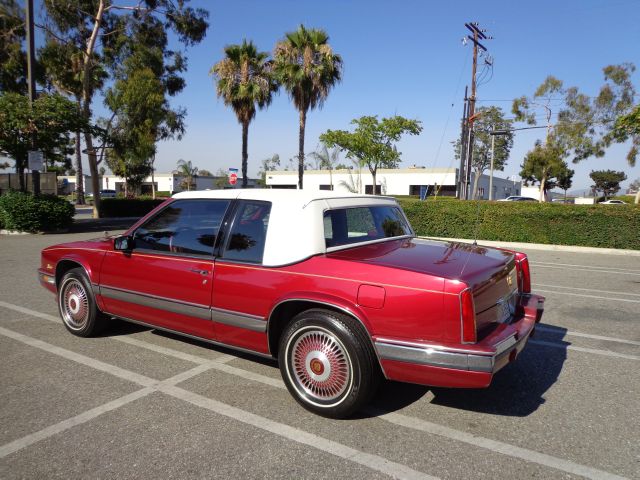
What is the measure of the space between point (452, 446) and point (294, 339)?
4.08 feet

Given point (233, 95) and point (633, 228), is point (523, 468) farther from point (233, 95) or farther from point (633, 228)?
point (233, 95)

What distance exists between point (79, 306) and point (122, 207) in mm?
24957

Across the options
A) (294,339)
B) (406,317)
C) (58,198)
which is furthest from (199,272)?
(58,198)

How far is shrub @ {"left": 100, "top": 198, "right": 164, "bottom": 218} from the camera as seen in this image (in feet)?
90.3

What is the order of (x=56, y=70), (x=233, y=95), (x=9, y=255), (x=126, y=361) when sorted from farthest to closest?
(x=233, y=95)
(x=56, y=70)
(x=9, y=255)
(x=126, y=361)

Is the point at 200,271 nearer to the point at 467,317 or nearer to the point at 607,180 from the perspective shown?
the point at 467,317

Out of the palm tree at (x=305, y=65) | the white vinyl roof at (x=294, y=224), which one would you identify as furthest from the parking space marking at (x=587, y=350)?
the palm tree at (x=305, y=65)

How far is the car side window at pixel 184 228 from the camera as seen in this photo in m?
3.98

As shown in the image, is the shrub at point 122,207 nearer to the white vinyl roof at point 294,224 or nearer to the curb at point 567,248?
the curb at point 567,248

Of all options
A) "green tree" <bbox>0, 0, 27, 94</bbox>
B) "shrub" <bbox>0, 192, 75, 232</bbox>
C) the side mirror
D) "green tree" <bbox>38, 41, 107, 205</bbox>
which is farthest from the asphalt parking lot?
"green tree" <bbox>0, 0, 27, 94</bbox>

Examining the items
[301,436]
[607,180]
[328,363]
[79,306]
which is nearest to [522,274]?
[328,363]

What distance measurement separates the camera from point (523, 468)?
Answer: 2684mm

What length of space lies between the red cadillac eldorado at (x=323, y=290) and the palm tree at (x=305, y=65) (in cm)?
2419

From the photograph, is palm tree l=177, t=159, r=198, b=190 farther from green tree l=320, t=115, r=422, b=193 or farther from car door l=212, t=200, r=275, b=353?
car door l=212, t=200, r=275, b=353
